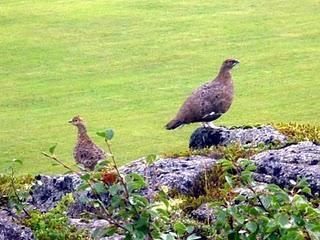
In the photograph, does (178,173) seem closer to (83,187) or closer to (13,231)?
(13,231)

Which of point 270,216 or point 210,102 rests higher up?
point 270,216

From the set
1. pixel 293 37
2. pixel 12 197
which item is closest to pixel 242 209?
pixel 12 197

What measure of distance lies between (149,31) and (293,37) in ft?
8.25

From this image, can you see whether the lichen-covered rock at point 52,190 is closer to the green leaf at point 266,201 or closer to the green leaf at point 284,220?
the green leaf at point 266,201

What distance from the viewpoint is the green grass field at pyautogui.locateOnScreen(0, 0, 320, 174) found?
451 inches

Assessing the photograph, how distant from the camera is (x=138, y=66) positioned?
48.6ft

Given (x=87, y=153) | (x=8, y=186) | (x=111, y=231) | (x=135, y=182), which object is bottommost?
(x=87, y=153)

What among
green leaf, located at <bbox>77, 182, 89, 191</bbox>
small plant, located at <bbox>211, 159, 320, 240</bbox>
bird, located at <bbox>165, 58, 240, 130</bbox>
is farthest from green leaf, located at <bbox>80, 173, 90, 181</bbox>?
bird, located at <bbox>165, 58, 240, 130</bbox>

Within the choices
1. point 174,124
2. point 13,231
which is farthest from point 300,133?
point 174,124

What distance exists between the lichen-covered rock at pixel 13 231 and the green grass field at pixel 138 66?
20.0ft

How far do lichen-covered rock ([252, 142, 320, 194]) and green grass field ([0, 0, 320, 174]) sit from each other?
580 cm

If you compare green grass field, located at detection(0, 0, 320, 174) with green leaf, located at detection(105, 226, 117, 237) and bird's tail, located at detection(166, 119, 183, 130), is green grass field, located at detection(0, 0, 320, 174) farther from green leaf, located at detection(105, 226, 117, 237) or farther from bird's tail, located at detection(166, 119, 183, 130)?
green leaf, located at detection(105, 226, 117, 237)

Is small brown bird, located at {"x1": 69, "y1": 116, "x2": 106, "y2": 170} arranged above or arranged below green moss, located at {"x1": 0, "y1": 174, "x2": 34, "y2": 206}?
below

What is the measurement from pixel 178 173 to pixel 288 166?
1.55 feet
